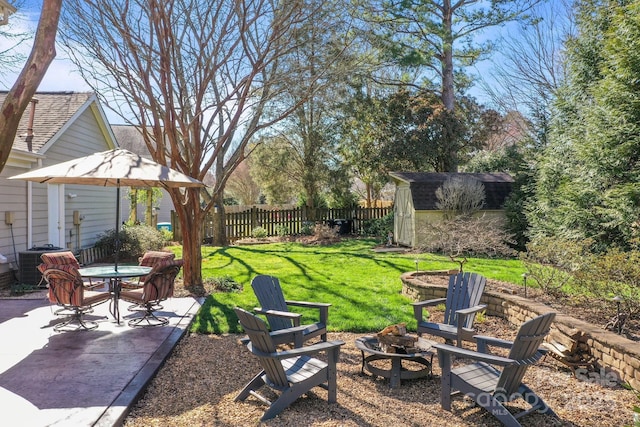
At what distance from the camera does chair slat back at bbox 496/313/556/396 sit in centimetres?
334

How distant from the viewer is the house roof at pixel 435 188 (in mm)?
14414

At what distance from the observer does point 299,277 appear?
372 inches

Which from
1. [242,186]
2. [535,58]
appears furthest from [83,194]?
[535,58]

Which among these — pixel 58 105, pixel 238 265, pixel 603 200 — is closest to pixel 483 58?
pixel 603 200

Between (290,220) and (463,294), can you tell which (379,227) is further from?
(463,294)

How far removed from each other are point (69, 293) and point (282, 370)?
11.8ft

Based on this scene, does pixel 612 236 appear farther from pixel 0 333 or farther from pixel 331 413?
pixel 0 333

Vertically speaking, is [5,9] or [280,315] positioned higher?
[5,9]

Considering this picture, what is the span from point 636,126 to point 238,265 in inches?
340

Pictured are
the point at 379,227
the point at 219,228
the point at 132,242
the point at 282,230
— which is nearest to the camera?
the point at 132,242

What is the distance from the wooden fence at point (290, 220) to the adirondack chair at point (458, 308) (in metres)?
13.5

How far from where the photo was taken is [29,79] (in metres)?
3.23

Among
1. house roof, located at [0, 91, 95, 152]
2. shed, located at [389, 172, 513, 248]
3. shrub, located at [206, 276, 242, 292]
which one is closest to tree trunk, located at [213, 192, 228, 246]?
house roof, located at [0, 91, 95, 152]

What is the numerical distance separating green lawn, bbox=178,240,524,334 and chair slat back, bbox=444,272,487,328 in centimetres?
74
